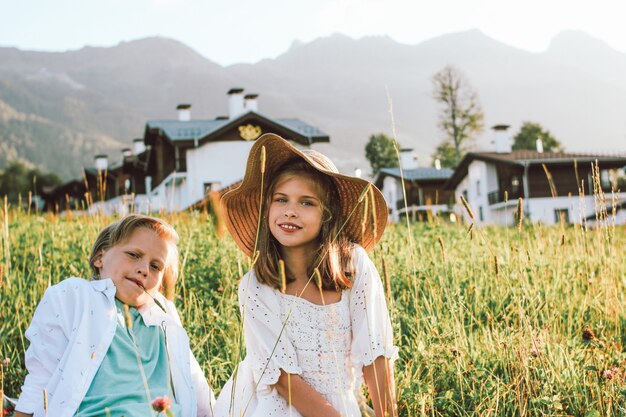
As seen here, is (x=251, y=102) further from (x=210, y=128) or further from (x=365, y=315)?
(x=365, y=315)

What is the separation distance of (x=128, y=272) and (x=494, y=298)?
220 centimetres

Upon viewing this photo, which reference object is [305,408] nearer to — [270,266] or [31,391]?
[270,266]

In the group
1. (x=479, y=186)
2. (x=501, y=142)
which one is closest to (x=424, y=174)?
(x=479, y=186)

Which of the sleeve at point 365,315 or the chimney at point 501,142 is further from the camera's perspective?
the chimney at point 501,142

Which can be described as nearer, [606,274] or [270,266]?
[270,266]

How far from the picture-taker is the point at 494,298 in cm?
382

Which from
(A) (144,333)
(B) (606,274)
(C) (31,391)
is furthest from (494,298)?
(C) (31,391)

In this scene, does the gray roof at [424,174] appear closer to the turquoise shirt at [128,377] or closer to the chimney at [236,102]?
the chimney at [236,102]

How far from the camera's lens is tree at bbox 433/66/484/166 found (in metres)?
47.2

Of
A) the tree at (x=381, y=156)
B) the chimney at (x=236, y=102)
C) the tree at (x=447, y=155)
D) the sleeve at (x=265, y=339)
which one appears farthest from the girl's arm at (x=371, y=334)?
the tree at (x=381, y=156)

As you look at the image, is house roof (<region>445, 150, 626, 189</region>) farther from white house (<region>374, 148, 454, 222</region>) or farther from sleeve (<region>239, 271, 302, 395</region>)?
sleeve (<region>239, 271, 302, 395</region>)

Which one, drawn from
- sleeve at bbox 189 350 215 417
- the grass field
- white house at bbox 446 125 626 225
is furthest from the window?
sleeve at bbox 189 350 215 417

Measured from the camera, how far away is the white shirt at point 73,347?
7.63 ft

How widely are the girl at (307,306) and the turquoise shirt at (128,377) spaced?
0.30 meters
